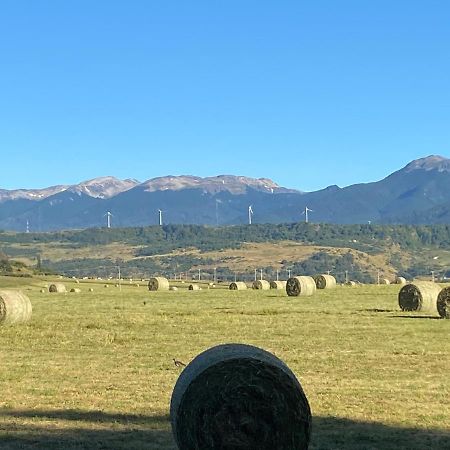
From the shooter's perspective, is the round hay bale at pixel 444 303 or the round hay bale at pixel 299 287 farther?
the round hay bale at pixel 299 287

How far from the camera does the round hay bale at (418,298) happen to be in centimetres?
4109

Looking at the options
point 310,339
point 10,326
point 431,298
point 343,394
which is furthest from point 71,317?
point 343,394

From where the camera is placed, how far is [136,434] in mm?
14703

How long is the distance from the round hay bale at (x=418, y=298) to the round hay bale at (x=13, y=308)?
18.2 metres

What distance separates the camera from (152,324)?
34344 millimetres

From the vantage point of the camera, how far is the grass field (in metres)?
14.9

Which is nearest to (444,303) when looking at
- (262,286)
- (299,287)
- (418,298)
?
(418,298)

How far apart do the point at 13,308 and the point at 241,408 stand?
24.1m

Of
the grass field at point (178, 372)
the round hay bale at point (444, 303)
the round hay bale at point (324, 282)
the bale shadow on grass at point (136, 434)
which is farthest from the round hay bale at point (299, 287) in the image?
the bale shadow on grass at point (136, 434)

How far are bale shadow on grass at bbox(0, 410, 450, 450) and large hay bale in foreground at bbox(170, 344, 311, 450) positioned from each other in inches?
73.8

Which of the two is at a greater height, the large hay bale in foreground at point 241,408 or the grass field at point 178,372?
the large hay bale in foreground at point 241,408

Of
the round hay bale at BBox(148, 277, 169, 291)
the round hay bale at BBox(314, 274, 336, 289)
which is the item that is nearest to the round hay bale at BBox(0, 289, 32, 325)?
the round hay bale at BBox(314, 274, 336, 289)

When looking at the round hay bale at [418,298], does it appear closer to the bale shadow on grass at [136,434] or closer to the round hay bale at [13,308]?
the round hay bale at [13,308]

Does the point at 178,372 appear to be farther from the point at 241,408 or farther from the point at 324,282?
the point at 324,282
